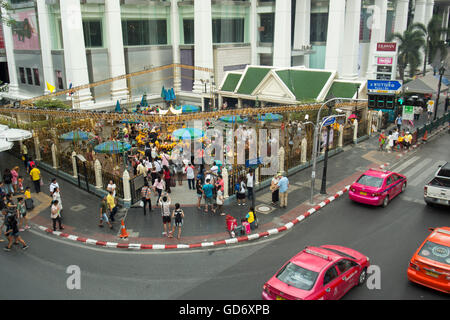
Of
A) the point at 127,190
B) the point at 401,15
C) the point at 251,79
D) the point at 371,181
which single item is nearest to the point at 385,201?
the point at 371,181

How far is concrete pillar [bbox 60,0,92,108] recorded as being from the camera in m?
35.7

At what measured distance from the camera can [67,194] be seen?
20594 millimetres

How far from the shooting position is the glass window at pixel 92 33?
38.8 meters

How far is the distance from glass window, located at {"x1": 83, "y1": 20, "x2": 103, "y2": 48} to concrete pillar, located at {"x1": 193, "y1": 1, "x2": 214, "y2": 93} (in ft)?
34.0

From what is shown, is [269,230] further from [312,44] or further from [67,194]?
[312,44]

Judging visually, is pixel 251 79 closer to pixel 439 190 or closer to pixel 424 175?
pixel 424 175

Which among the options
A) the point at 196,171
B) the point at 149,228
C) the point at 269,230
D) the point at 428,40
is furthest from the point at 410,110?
the point at 428,40

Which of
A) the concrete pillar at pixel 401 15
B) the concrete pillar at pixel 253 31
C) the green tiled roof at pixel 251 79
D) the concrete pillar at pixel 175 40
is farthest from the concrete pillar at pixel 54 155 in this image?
the concrete pillar at pixel 401 15

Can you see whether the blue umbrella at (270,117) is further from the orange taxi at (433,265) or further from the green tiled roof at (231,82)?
the orange taxi at (433,265)

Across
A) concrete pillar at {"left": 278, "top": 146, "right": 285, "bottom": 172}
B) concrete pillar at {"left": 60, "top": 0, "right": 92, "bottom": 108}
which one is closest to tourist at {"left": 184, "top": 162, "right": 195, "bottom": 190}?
concrete pillar at {"left": 278, "top": 146, "right": 285, "bottom": 172}

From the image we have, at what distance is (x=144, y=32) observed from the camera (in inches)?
1753

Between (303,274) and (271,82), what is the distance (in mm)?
28958

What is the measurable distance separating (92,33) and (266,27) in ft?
71.0

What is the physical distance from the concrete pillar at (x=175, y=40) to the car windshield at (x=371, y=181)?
31.8 meters
